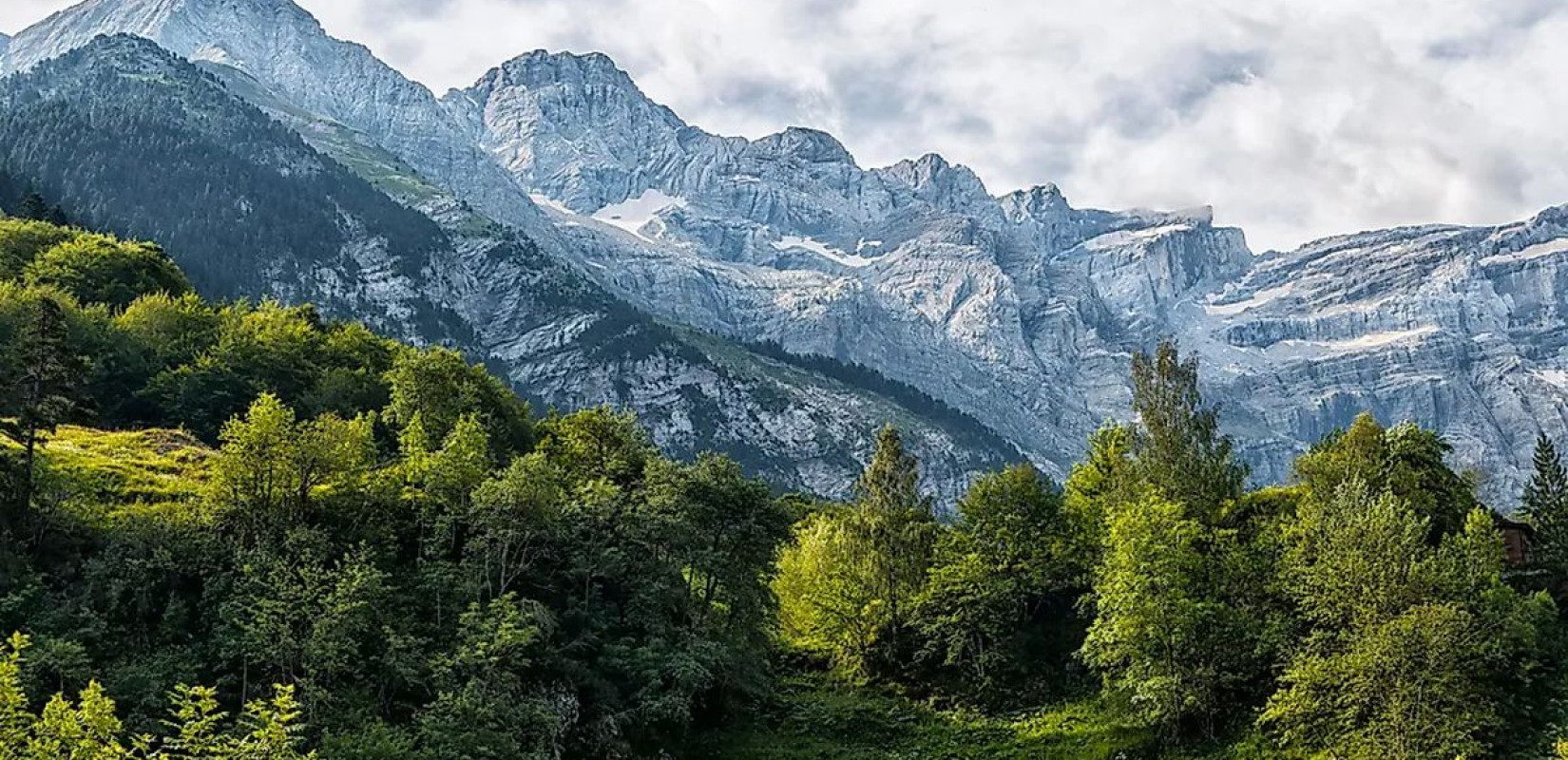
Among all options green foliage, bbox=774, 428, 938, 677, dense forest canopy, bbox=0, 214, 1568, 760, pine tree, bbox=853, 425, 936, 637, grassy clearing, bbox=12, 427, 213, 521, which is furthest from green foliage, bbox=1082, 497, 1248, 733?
grassy clearing, bbox=12, 427, 213, 521

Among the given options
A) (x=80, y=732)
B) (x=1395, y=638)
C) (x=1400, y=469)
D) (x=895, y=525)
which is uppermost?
(x=1400, y=469)

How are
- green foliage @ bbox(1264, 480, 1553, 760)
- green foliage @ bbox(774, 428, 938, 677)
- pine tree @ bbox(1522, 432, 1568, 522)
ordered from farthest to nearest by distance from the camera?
1. pine tree @ bbox(1522, 432, 1568, 522)
2. green foliage @ bbox(774, 428, 938, 677)
3. green foliage @ bbox(1264, 480, 1553, 760)

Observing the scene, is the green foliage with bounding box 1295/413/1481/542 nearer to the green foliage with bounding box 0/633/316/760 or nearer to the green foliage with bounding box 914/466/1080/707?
the green foliage with bounding box 914/466/1080/707

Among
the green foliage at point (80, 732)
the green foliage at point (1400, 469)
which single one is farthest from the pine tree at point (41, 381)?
the green foliage at point (1400, 469)

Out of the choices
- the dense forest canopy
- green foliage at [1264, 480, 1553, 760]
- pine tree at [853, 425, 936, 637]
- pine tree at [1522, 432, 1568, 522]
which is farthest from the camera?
pine tree at [1522, 432, 1568, 522]

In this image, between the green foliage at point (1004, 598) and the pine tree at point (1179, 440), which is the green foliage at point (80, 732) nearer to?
the green foliage at point (1004, 598)

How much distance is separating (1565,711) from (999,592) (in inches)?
1030

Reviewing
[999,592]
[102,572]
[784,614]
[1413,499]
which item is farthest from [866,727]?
[102,572]

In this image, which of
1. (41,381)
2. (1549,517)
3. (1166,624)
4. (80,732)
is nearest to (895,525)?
(1166,624)

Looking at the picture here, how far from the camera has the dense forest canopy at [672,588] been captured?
125 ft

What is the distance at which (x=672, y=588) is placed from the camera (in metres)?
52.1

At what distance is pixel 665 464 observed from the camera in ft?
195

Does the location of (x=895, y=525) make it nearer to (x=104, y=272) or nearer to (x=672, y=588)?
(x=672, y=588)

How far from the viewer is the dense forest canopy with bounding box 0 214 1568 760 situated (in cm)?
3803
